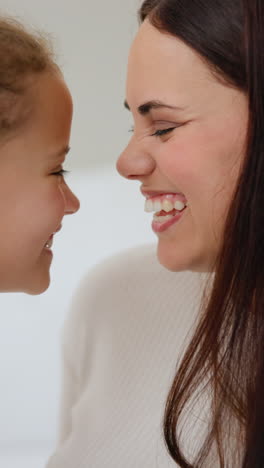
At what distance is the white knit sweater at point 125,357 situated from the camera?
163cm

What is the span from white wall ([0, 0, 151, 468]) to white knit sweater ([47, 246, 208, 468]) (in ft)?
1.19

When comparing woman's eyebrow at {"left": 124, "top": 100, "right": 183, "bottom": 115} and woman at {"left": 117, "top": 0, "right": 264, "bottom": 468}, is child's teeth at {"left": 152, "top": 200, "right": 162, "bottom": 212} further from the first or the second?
woman's eyebrow at {"left": 124, "top": 100, "right": 183, "bottom": 115}

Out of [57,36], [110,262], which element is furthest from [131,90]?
[57,36]

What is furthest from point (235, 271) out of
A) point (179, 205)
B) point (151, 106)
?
point (151, 106)

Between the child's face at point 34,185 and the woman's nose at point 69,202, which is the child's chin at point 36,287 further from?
the woman's nose at point 69,202

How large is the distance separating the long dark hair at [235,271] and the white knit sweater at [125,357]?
0.18 meters

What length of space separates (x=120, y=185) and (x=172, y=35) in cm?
81

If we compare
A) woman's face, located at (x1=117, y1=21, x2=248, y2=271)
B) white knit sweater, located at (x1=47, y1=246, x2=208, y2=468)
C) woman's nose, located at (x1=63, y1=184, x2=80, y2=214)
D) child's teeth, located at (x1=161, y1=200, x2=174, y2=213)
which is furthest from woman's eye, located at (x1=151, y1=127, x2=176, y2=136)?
white knit sweater, located at (x1=47, y1=246, x2=208, y2=468)

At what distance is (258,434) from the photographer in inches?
52.2

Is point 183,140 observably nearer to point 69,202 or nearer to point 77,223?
point 69,202

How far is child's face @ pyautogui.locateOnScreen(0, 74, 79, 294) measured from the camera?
1453 mm

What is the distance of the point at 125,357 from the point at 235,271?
0.43 m

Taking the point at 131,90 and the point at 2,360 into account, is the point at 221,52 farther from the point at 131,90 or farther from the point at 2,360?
the point at 2,360

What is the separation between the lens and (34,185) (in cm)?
148
